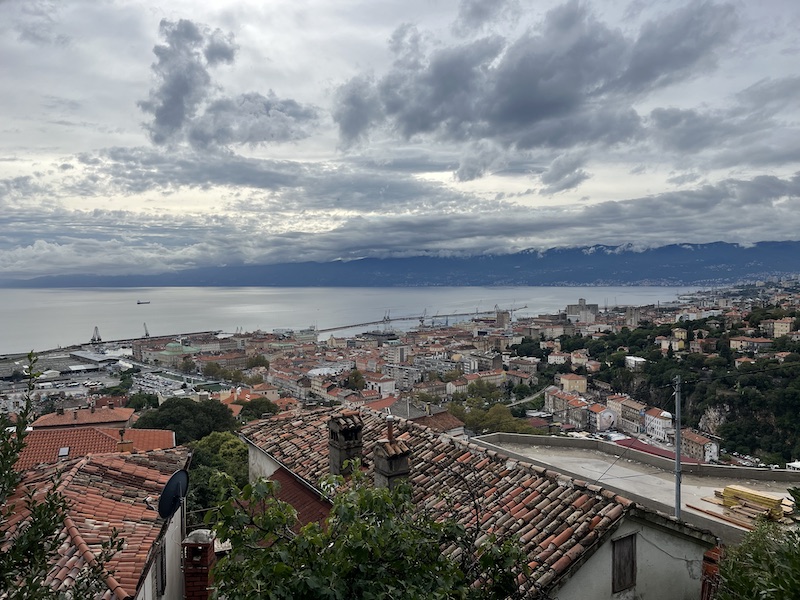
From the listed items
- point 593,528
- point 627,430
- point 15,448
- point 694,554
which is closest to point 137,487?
point 15,448

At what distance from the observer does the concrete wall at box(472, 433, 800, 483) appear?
24.2 ft

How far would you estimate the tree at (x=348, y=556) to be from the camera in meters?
2.23

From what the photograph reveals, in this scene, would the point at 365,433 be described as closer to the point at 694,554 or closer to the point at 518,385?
the point at 694,554

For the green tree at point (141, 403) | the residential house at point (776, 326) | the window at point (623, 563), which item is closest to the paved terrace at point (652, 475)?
the window at point (623, 563)

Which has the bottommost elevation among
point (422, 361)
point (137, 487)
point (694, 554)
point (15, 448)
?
point (422, 361)

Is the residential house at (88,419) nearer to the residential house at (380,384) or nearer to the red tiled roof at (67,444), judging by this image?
the red tiled roof at (67,444)

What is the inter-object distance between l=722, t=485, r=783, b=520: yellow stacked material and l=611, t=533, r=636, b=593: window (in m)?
2.25

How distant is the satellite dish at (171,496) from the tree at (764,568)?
4182mm

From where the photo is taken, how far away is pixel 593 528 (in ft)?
13.6

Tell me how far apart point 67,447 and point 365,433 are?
28.6 ft

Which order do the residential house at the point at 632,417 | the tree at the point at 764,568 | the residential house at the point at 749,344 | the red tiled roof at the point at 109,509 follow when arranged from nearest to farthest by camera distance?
the tree at the point at 764,568, the red tiled roof at the point at 109,509, the residential house at the point at 632,417, the residential house at the point at 749,344

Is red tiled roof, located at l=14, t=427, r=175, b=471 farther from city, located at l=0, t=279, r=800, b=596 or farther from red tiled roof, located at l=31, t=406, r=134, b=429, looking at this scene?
red tiled roof, located at l=31, t=406, r=134, b=429

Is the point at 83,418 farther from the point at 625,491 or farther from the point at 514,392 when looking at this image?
the point at 514,392

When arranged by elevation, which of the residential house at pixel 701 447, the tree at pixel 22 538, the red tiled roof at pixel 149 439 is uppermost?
the tree at pixel 22 538
